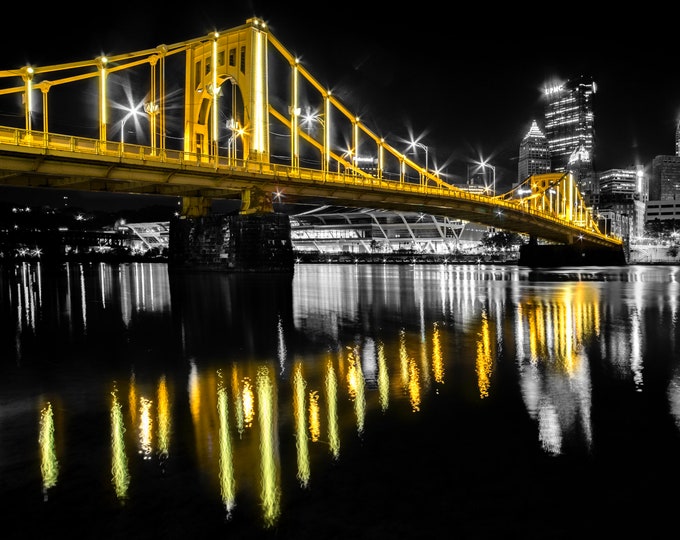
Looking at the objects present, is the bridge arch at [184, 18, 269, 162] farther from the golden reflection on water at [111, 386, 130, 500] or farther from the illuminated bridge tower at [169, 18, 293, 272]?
the golden reflection on water at [111, 386, 130, 500]

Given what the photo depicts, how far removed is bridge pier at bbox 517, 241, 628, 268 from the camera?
78.0 metres

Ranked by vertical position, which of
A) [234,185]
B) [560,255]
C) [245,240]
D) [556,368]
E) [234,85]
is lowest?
[556,368]

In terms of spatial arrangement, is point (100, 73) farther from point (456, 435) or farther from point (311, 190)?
point (456, 435)

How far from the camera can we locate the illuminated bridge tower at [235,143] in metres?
44.1

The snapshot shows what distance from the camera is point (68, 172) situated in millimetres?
34656

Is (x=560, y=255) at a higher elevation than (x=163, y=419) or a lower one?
higher

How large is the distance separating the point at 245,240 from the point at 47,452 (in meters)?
41.5

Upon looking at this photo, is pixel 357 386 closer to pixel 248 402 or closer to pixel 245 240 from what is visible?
pixel 248 402

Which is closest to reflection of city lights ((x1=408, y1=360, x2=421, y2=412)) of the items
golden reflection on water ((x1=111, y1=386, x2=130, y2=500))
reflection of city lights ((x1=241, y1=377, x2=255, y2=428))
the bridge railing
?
reflection of city lights ((x1=241, y1=377, x2=255, y2=428))

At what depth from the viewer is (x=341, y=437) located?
5.24 metres

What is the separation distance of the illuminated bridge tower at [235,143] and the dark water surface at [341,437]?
33.2m

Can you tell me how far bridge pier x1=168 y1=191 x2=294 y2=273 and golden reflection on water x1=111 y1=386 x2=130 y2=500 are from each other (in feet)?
128

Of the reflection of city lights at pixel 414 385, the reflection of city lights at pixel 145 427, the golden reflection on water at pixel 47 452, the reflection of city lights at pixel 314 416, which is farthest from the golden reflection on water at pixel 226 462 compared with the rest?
the reflection of city lights at pixel 414 385

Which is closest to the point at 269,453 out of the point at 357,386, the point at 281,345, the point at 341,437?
the point at 341,437
